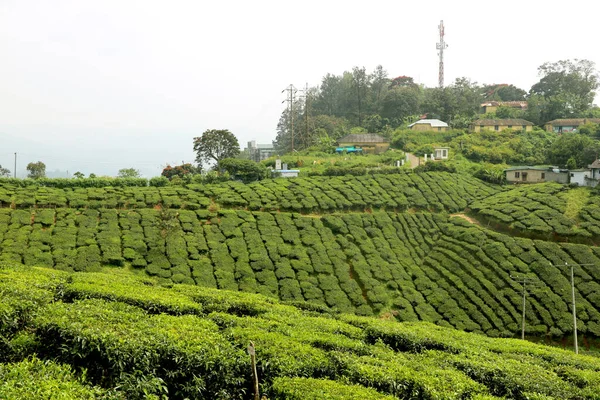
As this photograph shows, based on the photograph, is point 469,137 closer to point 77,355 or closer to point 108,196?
point 108,196

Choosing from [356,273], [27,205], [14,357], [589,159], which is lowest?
[356,273]

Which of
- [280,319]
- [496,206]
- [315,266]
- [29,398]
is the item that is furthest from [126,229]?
[496,206]

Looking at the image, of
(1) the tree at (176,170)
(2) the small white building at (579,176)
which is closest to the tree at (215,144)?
(1) the tree at (176,170)

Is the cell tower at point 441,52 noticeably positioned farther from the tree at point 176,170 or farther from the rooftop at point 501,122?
the tree at point 176,170

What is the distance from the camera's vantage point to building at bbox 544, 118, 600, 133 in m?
62.4

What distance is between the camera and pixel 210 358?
9430mm

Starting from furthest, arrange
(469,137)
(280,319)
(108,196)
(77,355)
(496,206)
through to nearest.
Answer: (469,137) → (496,206) → (108,196) → (280,319) → (77,355)

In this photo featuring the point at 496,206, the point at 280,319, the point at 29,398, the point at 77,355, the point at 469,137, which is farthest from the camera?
the point at 469,137

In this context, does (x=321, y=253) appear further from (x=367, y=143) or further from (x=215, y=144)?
(x=367, y=143)

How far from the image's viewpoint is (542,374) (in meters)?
11.7

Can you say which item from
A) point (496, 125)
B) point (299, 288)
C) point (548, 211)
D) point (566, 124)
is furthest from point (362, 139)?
point (299, 288)

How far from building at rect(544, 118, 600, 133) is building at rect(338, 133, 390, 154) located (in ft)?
81.0

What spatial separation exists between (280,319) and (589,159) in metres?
42.4

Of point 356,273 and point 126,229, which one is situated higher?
point 126,229
